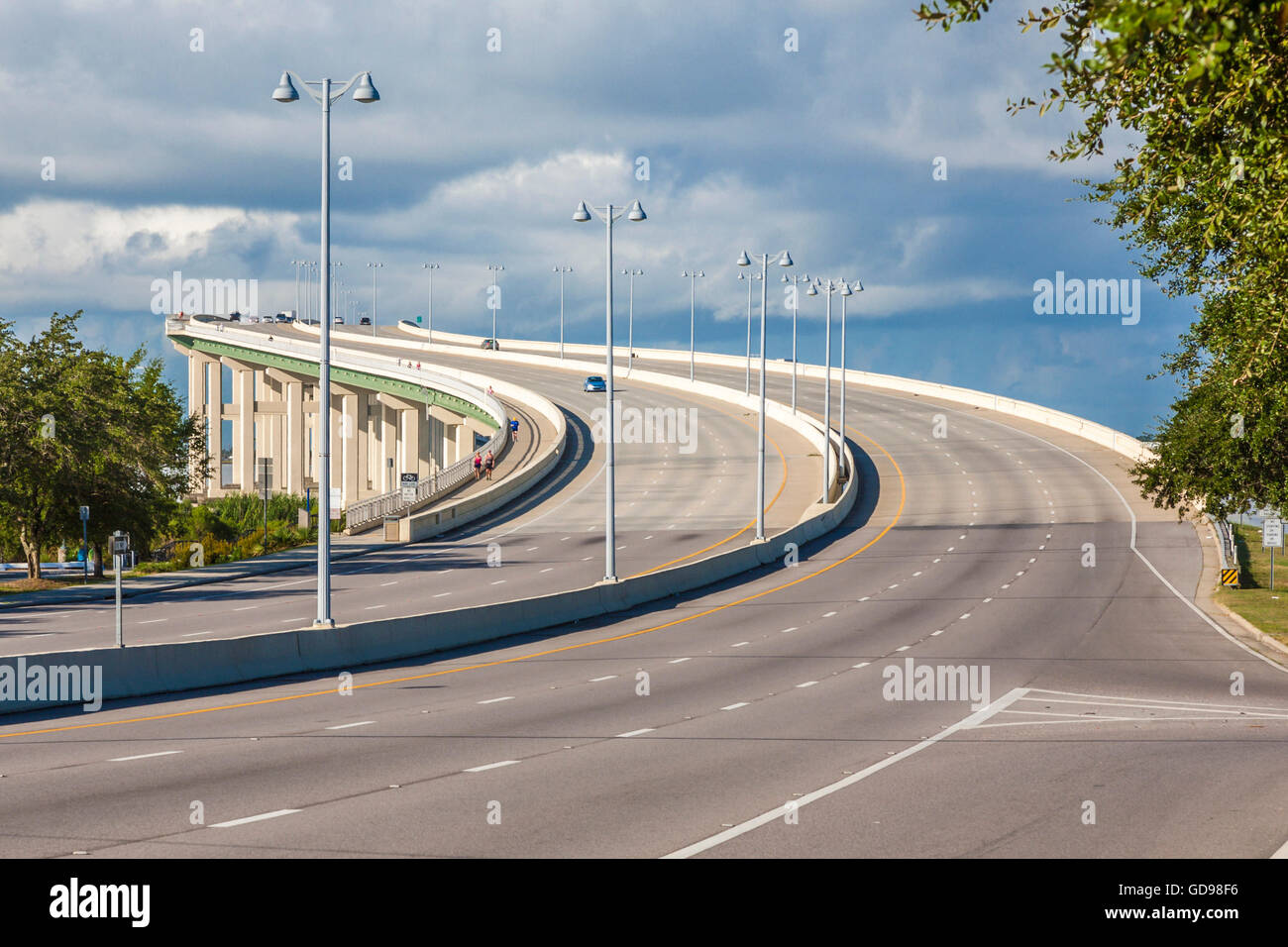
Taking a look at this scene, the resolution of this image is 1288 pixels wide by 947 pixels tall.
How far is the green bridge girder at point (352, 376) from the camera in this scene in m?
96.6

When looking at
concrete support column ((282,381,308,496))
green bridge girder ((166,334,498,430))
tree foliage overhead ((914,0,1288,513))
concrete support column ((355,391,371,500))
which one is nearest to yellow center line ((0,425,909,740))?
tree foliage overhead ((914,0,1288,513))

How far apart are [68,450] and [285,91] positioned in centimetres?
2532

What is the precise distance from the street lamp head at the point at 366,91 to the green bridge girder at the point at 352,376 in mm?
63753

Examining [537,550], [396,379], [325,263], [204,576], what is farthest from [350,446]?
[325,263]

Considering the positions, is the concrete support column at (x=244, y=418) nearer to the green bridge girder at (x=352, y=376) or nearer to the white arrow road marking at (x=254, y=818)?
the green bridge girder at (x=352, y=376)

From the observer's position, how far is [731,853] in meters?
9.88

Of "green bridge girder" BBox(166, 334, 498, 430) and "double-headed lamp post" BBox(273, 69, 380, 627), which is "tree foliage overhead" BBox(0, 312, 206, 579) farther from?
"green bridge girder" BBox(166, 334, 498, 430)

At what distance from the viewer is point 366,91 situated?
78.6 ft

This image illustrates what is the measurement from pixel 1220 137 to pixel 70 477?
40362mm

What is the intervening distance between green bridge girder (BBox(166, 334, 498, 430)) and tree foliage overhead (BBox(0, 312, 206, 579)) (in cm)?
3882

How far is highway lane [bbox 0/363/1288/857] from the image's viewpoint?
10.6 m

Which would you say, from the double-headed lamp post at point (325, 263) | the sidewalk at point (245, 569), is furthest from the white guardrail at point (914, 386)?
the double-headed lamp post at point (325, 263)

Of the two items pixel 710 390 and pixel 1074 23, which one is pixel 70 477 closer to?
pixel 1074 23

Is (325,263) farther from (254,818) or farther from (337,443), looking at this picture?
(337,443)
